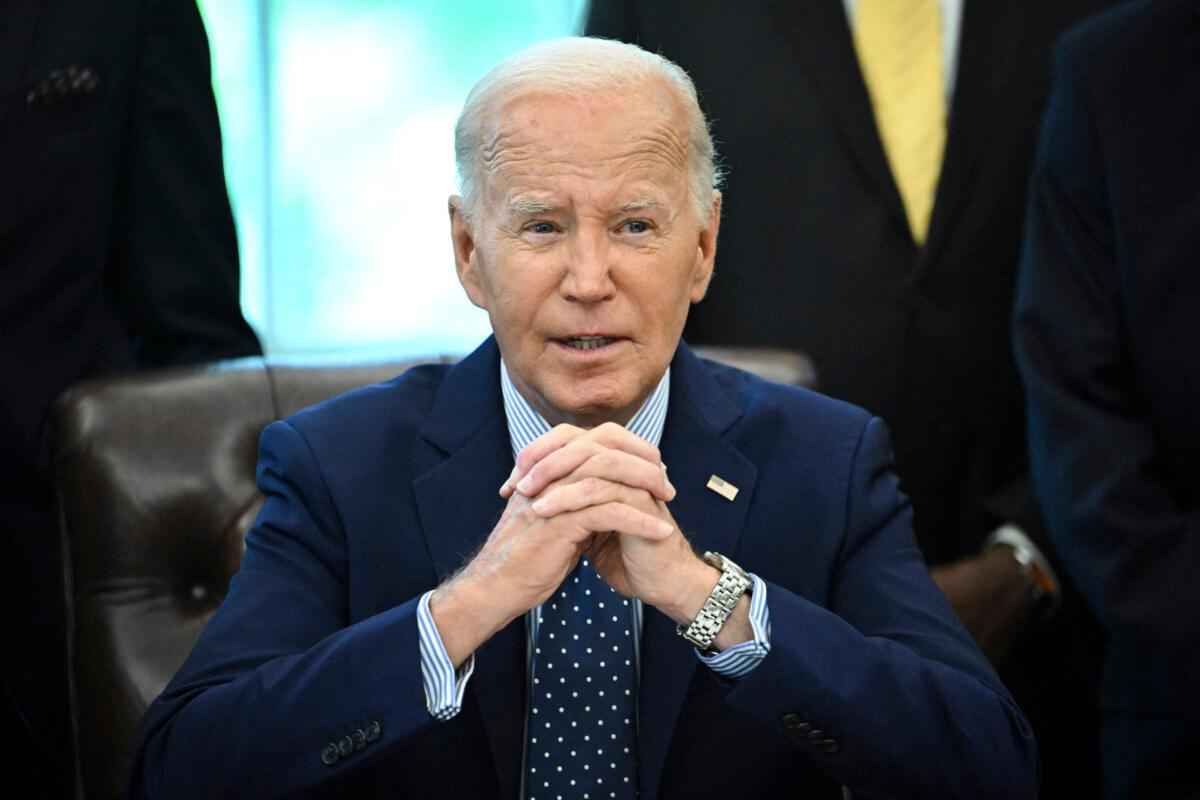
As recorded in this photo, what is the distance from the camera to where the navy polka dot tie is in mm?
1942

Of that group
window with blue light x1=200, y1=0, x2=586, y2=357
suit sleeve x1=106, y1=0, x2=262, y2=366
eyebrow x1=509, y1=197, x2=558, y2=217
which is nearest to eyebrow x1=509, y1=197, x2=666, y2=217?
eyebrow x1=509, y1=197, x2=558, y2=217

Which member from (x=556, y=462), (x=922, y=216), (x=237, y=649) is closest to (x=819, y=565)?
(x=556, y=462)

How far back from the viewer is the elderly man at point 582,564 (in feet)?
5.94

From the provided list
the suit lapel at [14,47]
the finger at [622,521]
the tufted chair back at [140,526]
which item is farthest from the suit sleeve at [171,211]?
the finger at [622,521]

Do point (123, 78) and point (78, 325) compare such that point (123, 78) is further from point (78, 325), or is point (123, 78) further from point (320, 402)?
point (320, 402)

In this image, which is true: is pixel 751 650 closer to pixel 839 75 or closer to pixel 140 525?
pixel 140 525

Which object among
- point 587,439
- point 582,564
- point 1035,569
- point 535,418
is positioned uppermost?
point 587,439

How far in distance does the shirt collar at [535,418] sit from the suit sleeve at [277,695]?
332mm

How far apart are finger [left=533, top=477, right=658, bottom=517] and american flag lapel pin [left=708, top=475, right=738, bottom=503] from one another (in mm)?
280

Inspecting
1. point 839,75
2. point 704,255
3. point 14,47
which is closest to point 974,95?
point 839,75

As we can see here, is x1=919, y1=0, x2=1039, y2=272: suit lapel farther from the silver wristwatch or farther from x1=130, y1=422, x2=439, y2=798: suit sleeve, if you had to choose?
x1=130, y1=422, x2=439, y2=798: suit sleeve

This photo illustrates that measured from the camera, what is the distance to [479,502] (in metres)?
2.08

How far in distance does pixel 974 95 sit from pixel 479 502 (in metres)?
1.46

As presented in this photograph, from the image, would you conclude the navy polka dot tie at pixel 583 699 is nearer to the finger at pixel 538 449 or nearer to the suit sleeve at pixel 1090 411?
the finger at pixel 538 449
